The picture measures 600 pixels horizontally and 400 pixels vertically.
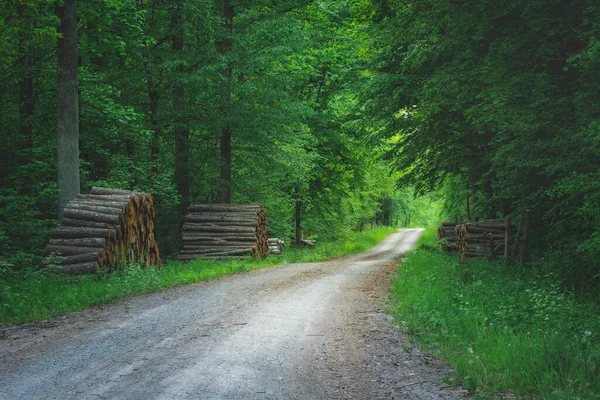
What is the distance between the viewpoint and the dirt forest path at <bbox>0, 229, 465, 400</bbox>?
16.2 feet

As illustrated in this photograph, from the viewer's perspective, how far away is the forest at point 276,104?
8938 mm

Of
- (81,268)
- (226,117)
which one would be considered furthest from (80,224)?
(226,117)

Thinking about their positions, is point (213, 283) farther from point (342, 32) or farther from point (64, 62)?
point (342, 32)

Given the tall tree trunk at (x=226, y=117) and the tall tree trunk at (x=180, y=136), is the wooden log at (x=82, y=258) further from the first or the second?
the tall tree trunk at (x=226, y=117)

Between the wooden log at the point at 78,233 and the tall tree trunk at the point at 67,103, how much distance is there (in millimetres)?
1149

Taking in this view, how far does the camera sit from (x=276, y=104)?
1948 cm

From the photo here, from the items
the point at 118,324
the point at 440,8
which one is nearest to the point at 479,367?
the point at 118,324

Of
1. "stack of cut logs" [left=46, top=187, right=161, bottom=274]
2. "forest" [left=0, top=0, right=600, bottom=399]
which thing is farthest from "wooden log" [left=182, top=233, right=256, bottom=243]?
"stack of cut logs" [left=46, top=187, right=161, bottom=274]

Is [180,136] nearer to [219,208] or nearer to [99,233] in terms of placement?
[219,208]

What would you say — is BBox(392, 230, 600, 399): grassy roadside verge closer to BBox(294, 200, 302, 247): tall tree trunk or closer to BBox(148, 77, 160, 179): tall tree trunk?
BBox(148, 77, 160, 179): tall tree trunk

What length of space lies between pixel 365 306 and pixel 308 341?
9.97 feet

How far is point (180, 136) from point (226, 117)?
2.09 metres

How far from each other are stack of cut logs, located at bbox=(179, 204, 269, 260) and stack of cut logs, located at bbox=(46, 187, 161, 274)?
14.1ft

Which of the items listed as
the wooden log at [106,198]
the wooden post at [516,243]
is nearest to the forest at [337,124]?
the wooden post at [516,243]
